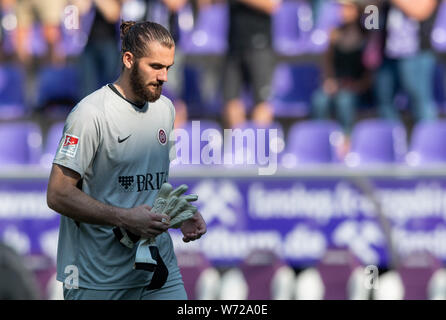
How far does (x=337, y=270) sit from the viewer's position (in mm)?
6809

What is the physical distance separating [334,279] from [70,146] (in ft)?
12.1

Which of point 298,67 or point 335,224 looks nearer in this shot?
point 335,224

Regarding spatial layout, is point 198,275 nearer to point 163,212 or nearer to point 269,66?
point 269,66

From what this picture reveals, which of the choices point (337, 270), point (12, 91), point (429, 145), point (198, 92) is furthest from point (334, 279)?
point (12, 91)

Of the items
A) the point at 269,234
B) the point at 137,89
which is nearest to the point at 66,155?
the point at 137,89

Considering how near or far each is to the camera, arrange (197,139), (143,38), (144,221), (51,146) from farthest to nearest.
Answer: (51,146)
(197,139)
(143,38)
(144,221)

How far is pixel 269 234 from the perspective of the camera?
22.7 feet

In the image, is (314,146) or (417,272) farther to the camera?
(314,146)

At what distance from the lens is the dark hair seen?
3.65m

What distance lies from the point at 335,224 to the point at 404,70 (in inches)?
78.5

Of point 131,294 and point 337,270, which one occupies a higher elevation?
point 337,270

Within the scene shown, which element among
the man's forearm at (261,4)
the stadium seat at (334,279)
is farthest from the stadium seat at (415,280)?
the man's forearm at (261,4)
